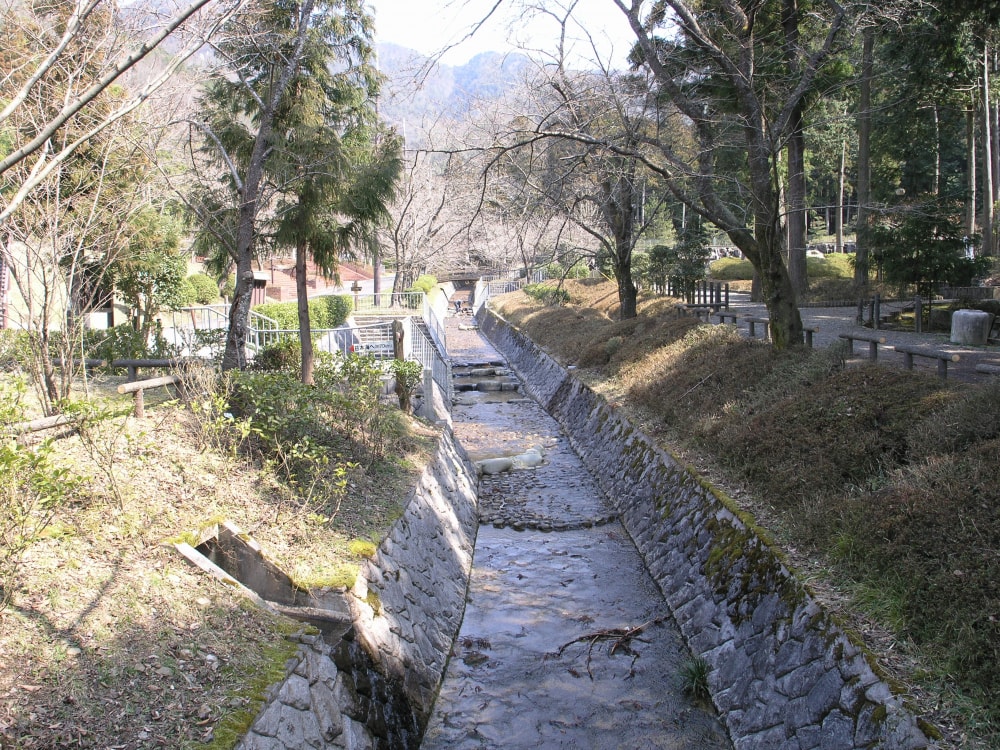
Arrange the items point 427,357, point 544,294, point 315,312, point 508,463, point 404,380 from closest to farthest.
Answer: point 404,380, point 508,463, point 427,357, point 315,312, point 544,294

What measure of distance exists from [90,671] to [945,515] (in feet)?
19.7

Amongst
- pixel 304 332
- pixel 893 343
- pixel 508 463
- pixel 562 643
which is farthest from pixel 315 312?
pixel 562 643

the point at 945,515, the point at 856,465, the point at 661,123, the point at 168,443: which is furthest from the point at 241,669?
the point at 661,123

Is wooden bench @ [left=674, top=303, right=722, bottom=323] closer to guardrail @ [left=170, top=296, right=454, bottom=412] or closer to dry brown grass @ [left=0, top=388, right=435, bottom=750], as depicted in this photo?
guardrail @ [left=170, top=296, right=454, bottom=412]

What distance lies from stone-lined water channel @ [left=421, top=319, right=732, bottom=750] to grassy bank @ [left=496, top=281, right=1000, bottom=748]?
172cm

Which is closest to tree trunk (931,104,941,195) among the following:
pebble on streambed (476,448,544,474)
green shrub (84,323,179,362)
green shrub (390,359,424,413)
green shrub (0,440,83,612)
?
pebble on streambed (476,448,544,474)

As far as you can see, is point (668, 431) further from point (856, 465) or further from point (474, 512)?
point (856, 465)

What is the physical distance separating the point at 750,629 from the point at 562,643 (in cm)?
220

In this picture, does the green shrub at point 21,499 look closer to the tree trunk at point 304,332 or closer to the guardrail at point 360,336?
the tree trunk at point 304,332

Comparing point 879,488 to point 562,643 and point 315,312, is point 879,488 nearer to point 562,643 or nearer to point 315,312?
point 562,643

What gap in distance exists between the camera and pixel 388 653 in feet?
21.2

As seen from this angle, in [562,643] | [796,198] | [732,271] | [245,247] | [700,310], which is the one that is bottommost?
[562,643]

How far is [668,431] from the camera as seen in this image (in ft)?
40.2

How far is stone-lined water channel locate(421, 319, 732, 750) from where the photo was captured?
656 cm
